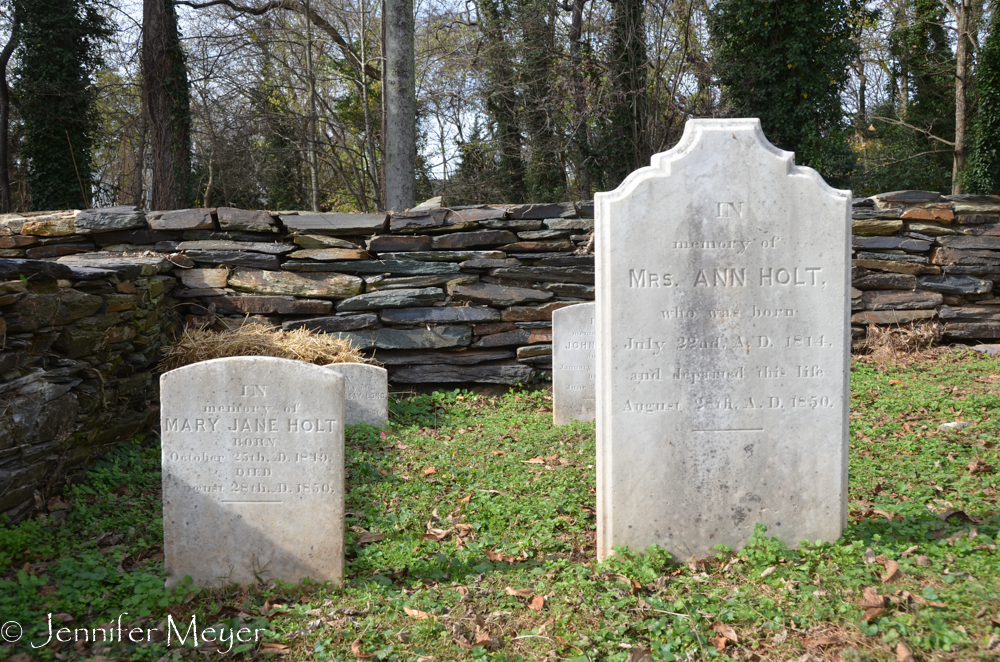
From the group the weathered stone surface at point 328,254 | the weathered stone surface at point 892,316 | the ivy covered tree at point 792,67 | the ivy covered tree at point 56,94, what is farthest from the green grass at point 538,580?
the ivy covered tree at point 56,94

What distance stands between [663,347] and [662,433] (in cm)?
42

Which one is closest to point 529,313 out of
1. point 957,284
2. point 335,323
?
point 335,323

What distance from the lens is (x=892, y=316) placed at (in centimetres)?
824

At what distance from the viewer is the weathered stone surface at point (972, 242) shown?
8.24 metres

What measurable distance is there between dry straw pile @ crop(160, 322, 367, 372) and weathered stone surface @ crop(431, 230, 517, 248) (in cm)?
161

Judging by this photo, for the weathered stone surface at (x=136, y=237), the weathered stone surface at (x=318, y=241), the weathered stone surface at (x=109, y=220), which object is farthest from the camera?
the weathered stone surface at (x=318, y=241)

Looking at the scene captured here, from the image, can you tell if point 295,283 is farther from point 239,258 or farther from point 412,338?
point 412,338

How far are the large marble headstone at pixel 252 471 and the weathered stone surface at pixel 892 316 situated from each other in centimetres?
697

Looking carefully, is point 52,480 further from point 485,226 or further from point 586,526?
point 485,226

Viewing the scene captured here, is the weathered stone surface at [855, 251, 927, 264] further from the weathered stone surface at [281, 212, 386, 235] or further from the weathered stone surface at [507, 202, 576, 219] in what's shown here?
the weathered stone surface at [281, 212, 386, 235]

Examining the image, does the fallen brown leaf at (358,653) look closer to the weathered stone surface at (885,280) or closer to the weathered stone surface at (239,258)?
the weathered stone surface at (239,258)

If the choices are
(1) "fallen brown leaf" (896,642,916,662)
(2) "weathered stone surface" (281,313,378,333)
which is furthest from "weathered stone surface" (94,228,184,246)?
(1) "fallen brown leaf" (896,642,916,662)

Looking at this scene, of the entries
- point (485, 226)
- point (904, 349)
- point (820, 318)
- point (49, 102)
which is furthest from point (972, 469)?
point (49, 102)

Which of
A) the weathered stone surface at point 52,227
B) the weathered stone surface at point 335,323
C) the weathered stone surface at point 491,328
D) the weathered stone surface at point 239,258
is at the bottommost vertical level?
the weathered stone surface at point 491,328
